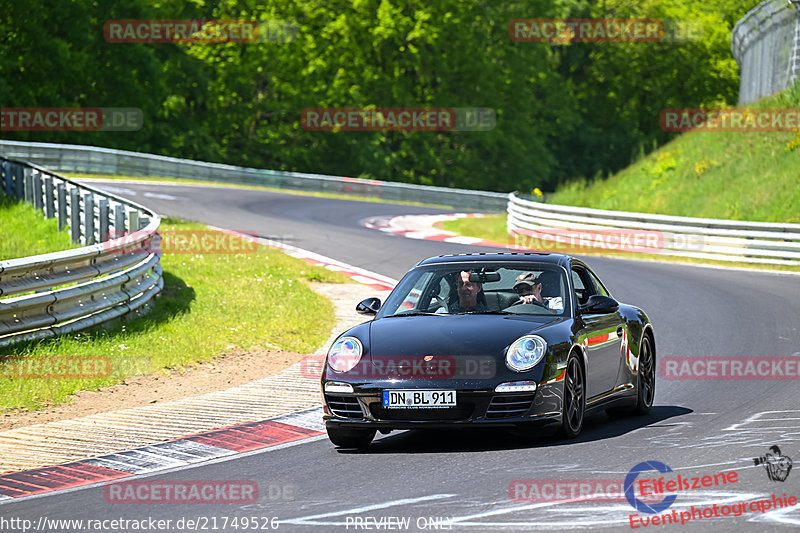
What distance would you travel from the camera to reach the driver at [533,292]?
940 centimetres

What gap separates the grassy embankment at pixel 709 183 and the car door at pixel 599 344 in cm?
1745

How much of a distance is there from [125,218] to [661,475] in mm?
12851

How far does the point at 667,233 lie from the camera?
27.4 meters

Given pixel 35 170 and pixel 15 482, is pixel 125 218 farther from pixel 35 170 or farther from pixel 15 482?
pixel 15 482

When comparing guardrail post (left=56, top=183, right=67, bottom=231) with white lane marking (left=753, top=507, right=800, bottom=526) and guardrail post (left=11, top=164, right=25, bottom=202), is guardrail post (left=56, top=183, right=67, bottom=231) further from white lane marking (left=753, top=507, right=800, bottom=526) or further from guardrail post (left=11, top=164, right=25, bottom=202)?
white lane marking (left=753, top=507, right=800, bottom=526)

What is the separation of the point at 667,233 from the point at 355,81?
143ft

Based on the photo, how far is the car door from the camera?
30.3ft

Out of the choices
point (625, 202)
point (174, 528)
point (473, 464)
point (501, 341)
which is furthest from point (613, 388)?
point (625, 202)

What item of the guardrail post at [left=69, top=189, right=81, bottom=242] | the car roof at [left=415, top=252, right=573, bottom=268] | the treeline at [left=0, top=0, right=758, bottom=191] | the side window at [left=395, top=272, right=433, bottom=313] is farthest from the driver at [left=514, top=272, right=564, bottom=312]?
the treeline at [left=0, top=0, right=758, bottom=191]
